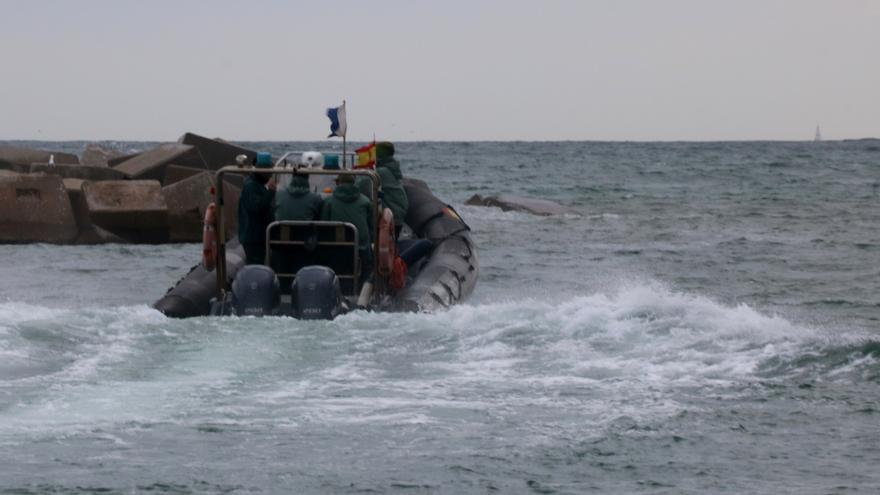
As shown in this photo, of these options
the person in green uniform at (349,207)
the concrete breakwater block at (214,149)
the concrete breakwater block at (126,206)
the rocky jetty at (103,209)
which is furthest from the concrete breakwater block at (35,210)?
the person in green uniform at (349,207)

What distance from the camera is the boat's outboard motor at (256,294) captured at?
1295 cm

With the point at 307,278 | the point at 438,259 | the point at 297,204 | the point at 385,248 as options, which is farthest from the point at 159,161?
the point at 307,278

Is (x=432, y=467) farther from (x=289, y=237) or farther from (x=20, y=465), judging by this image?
(x=289, y=237)

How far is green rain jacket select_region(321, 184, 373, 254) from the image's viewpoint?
1372 centimetres

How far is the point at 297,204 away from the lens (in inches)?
540

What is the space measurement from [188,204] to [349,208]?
9.76 metres

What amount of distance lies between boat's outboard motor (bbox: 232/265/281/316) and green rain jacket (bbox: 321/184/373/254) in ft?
3.20

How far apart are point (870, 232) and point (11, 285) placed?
1641cm

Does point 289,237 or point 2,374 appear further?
point 289,237

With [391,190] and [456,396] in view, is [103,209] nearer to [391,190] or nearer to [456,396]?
[391,190]

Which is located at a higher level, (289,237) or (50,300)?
(289,237)

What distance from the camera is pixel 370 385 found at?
34.4 ft

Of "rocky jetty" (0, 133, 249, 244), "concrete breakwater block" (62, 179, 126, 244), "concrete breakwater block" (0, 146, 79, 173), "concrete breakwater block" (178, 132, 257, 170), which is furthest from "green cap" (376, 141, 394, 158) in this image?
"concrete breakwater block" (0, 146, 79, 173)

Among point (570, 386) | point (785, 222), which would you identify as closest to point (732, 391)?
point (570, 386)
